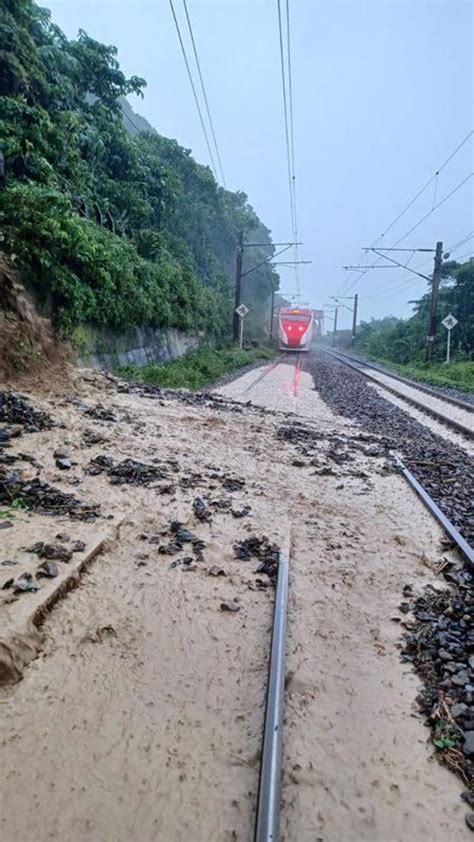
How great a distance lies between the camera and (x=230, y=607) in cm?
363

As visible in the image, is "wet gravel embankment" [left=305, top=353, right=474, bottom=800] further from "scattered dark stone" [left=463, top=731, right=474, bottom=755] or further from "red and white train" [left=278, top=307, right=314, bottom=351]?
"red and white train" [left=278, top=307, right=314, bottom=351]

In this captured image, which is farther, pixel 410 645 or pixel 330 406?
pixel 330 406

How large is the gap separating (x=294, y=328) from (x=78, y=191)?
861 inches

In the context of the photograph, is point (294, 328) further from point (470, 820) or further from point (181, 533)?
point (470, 820)

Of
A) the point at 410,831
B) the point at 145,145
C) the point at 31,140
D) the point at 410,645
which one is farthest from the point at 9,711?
the point at 145,145

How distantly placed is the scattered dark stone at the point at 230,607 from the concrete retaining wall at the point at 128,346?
9.26 meters

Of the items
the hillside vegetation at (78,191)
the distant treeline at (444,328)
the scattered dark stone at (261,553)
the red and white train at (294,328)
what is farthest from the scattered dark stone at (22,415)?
the red and white train at (294,328)

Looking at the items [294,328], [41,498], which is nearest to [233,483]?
[41,498]

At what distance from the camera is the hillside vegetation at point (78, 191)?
1062 centimetres

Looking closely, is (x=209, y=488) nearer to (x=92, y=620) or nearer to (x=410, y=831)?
(x=92, y=620)

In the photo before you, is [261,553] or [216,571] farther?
[261,553]

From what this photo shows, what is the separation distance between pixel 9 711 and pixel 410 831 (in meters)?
1.94

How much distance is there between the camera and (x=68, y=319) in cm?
1120

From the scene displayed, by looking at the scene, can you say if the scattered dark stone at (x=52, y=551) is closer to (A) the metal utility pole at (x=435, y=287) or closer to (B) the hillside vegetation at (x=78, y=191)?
(B) the hillside vegetation at (x=78, y=191)
